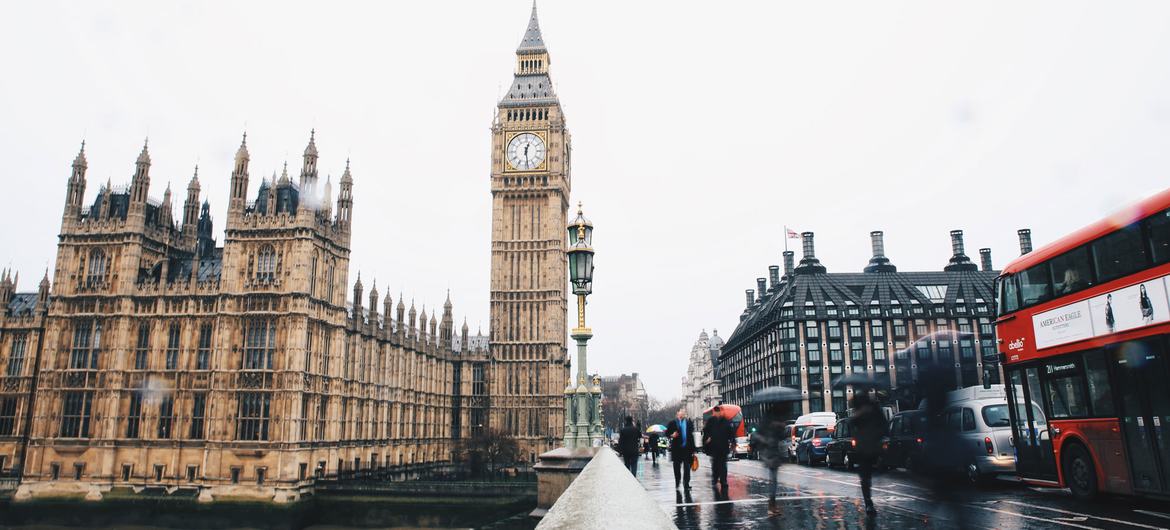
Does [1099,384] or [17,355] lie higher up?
[17,355]

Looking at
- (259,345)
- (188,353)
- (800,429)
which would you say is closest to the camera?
(800,429)

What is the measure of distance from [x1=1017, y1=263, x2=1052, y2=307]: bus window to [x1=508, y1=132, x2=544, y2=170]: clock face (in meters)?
64.3

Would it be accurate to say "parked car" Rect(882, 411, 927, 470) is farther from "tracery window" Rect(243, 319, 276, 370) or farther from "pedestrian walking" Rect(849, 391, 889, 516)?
"tracery window" Rect(243, 319, 276, 370)

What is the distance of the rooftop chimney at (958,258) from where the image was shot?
87312 mm

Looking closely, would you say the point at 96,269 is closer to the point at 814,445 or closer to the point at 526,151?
the point at 526,151

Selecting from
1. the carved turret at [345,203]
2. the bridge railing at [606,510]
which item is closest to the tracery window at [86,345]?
the carved turret at [345,203]

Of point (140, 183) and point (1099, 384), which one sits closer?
point (1099, 384)

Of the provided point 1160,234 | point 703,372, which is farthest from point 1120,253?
point 703,372

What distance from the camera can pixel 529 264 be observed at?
75875 mm

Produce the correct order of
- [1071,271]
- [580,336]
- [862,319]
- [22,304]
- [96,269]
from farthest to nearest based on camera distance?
[862,319] → [22,304] → [96,269] → [580,336] → [1071,271]

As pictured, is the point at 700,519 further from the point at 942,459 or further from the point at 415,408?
the point at 415,408

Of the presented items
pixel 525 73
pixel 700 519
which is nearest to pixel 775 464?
pixel 700 519

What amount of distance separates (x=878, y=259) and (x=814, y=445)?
219 ft

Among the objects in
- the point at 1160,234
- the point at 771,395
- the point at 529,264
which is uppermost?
the point at 529,264
